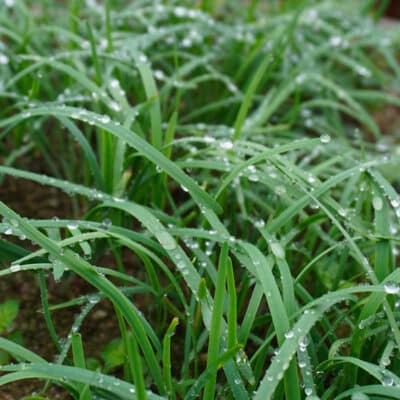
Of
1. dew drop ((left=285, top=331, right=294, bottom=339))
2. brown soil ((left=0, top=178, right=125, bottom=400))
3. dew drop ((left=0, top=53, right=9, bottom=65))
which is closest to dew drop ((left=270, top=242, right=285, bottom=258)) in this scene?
dew drop ((left=285, top=331, right=294, bottom=339))

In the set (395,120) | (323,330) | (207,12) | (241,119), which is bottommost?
(323,330)

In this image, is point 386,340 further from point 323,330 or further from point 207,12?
point 207,12

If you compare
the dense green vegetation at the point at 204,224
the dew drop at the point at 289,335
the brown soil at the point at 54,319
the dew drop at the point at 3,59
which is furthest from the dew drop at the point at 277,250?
the dew drop at the point at 3,59

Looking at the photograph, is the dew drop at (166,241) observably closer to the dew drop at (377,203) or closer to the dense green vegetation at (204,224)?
the dense green vegetation at (204,224)

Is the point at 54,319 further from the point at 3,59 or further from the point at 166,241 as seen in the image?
the point at 3,59

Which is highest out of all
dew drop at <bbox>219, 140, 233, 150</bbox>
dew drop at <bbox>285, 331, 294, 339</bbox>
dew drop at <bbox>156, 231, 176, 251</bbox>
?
dew drop at <bbox>219, 140, 233, 150</bbox>

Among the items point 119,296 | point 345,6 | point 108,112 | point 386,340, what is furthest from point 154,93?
point 345,6

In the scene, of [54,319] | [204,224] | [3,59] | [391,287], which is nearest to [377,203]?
[391,287]

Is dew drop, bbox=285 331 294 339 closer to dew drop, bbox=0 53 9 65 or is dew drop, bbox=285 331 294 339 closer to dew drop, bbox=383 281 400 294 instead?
dew drop, bbox=383 281 400 294
